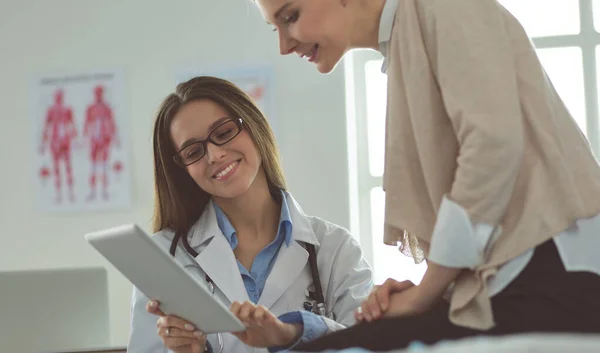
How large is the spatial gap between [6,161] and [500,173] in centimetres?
311

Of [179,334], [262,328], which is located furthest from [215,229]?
[262,328]

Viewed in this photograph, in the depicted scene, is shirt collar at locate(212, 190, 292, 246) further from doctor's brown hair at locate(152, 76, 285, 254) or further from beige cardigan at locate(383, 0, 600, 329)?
beige cardigan at locate(383, 0, 600, 329)

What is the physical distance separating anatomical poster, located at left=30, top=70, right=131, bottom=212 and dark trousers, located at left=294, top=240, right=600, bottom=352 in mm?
2670

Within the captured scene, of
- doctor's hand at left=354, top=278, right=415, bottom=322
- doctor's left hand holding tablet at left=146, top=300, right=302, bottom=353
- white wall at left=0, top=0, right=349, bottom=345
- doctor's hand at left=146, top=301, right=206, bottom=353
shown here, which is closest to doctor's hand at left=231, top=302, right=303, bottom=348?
doctor's left hand holding tablet at left=146, top=300, right=302, bottom=353

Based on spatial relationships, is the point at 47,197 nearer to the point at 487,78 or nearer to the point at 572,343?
the point at 487,78

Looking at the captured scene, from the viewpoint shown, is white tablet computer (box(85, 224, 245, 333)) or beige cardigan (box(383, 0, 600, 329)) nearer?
beige cardigan (box(383, 0, 600, 329))

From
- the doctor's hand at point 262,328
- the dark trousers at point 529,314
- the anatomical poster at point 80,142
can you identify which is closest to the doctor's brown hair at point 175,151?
the doctor's hand at point 262,328

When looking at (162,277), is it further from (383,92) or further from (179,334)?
(383,92)

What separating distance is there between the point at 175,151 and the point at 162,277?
0.79 meters

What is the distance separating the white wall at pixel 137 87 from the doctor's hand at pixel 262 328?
6.10 feet

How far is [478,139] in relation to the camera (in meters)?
1.09

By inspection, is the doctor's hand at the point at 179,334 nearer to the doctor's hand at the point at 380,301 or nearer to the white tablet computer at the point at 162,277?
the white tablet computer at the point at 162,277

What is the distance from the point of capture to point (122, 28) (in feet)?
11.9

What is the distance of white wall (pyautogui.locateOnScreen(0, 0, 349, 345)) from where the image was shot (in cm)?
344
